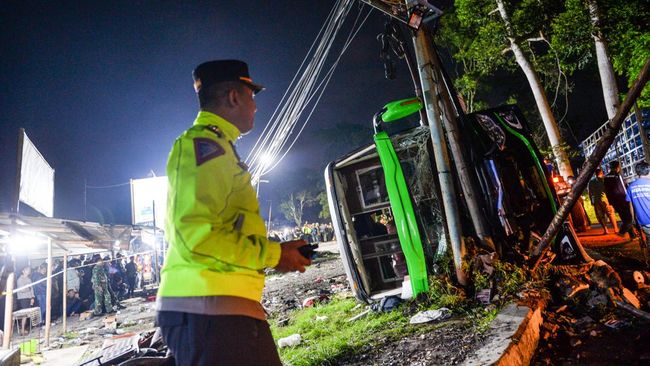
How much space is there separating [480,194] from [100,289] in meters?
12.4

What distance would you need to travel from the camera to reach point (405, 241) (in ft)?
17.5

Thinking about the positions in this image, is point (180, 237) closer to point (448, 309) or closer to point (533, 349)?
point (533, 349)

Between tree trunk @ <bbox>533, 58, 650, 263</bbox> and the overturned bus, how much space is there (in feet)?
2.61

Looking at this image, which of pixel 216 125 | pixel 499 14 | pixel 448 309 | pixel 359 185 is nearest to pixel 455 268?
pixel 448 309

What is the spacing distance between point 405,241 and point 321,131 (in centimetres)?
3507

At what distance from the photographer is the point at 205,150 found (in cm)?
147

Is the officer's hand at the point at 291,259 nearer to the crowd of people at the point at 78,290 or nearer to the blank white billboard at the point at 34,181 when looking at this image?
the blank white billboard at the point at 34,181

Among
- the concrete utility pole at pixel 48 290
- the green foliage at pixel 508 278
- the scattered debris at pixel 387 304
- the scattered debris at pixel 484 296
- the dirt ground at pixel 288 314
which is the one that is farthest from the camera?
the concrete utility pole at pixel 48 290

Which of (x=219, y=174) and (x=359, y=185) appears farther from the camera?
(x=359, y=185)

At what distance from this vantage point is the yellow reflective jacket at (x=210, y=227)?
137 cm

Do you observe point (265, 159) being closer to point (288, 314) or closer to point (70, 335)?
point (288, 314)

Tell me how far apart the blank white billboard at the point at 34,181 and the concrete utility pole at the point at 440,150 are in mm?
5930

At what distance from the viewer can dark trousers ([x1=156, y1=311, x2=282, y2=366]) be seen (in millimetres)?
1352

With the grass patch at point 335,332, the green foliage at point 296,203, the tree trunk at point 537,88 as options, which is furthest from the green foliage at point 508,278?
the green foliage at point 296,203
